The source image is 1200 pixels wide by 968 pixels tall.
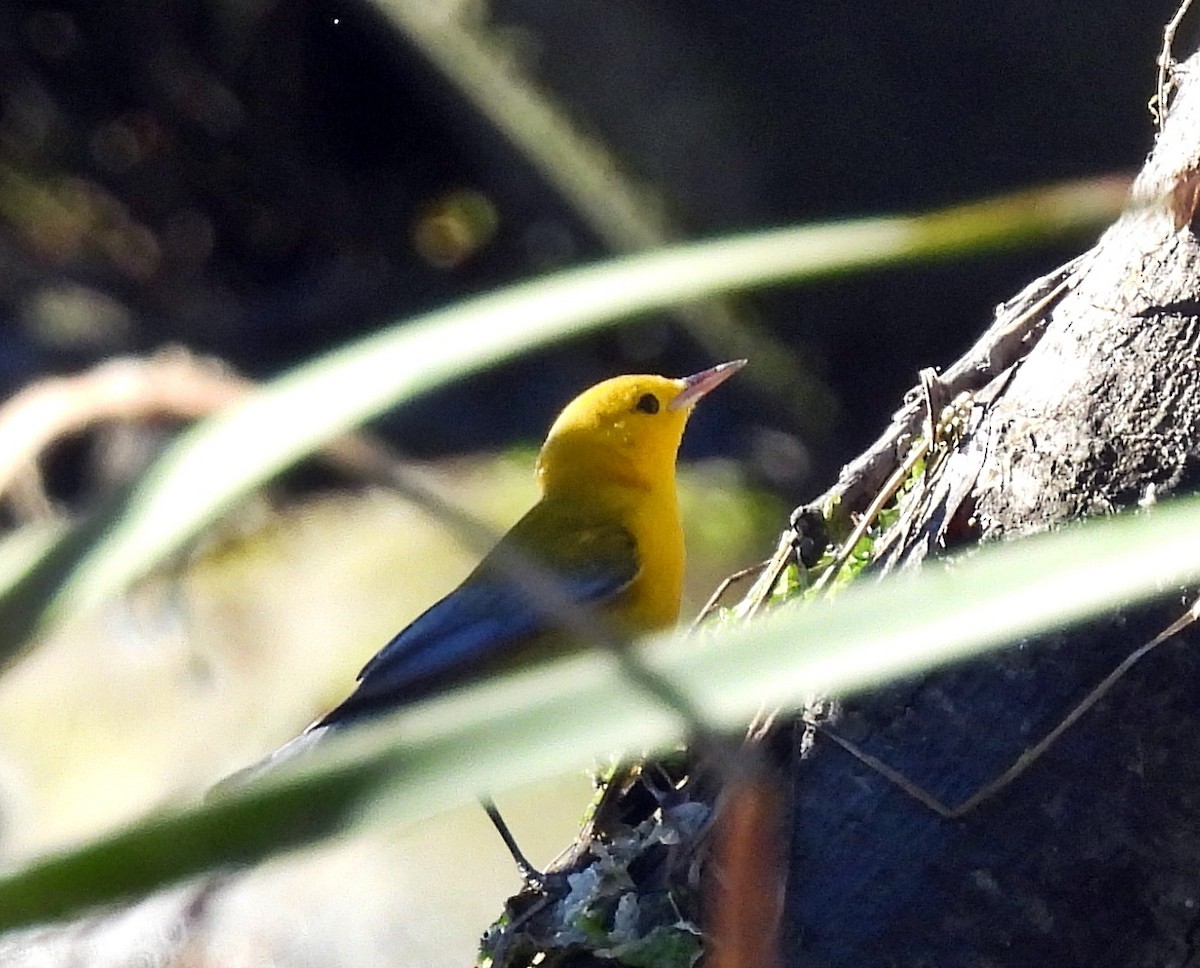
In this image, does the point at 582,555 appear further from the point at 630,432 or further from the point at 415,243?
the point at 415,243

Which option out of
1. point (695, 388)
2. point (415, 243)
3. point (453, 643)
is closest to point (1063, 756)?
point (453, 643)

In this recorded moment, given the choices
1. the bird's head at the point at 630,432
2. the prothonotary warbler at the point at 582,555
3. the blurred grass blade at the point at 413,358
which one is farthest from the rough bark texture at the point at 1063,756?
the bird's head at the point at 630,432

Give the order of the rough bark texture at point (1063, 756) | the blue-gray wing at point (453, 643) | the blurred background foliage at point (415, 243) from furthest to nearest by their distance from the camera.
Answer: the blurred background foliage at point (415, 243) < the blue-gray wing at point (453, 643) < the rough bark texture at point (1063, 756)

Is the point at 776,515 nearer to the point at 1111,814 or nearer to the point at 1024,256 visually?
the point at 1024,256

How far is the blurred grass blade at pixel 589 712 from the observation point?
0.72 m

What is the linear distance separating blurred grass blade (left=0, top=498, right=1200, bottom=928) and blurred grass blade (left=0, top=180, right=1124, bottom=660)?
0.12m

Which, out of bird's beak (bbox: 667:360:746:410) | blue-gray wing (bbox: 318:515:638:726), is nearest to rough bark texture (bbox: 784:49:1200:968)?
blue-gray wing (bbox: 318:515:638:726)

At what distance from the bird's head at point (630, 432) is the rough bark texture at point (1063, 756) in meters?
2.06

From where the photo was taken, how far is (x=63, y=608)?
75 centimetres

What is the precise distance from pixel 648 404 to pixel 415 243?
17.0ft

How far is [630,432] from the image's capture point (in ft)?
12.9

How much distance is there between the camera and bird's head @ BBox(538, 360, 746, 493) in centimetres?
394

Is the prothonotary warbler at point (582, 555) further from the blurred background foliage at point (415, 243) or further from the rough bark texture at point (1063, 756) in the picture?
the rough bark texture at point (1063, 756)

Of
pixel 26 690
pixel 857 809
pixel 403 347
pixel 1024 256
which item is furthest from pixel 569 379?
pixel 403 347
